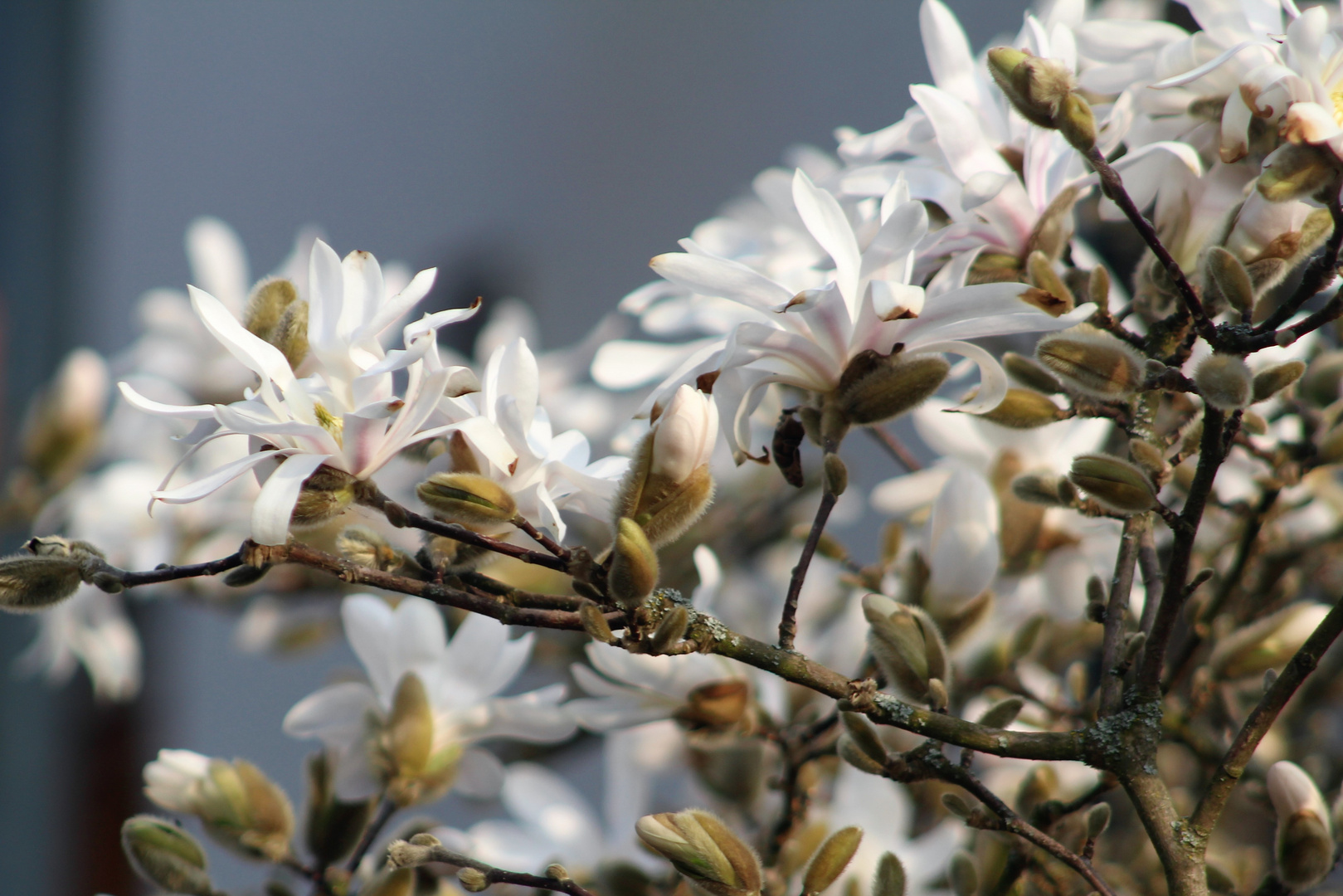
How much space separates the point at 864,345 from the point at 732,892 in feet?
0.55

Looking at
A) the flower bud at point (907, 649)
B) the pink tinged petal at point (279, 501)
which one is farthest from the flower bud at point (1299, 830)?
the pink tinged petal at point (279, 501)

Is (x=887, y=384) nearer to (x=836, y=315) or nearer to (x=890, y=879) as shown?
(x=836, y=315)

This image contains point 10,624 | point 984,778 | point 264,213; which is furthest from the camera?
point 264,213

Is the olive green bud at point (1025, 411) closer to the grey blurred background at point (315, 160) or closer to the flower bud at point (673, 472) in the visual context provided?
the flower bud at point (673, 472)

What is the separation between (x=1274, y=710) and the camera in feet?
0.98

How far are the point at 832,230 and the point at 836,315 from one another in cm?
3

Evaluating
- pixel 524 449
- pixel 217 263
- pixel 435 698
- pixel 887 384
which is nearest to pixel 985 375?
pixel 887 384

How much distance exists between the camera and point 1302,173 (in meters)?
0.31

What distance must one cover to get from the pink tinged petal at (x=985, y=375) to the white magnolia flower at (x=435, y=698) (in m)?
0.22

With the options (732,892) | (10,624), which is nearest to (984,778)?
(732,892)

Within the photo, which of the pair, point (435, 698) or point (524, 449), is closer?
point (524, 449)

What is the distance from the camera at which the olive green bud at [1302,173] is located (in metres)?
0.31

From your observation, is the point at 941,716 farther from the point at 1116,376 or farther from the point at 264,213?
the point at 264,213

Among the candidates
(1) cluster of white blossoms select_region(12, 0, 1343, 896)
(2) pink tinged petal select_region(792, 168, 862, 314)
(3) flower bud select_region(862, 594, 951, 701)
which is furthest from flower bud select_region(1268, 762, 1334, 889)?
(2) pink tinged petal select_region(792, 168, 862, 314)
